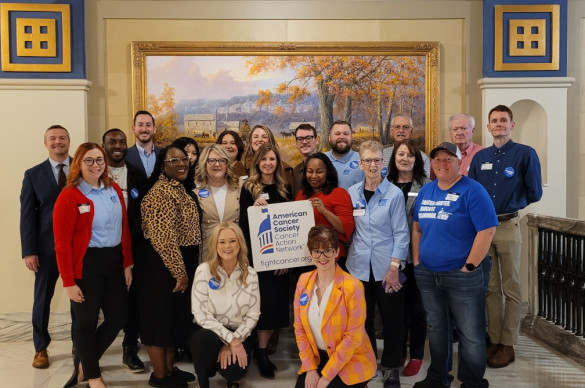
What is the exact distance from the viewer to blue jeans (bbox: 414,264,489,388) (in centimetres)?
337

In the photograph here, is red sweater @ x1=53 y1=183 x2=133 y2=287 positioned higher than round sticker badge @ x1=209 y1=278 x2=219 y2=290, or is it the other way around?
red sweater @ x1=53 y1=183 x2=133 y2=287

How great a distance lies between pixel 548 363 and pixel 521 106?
2.61 metres

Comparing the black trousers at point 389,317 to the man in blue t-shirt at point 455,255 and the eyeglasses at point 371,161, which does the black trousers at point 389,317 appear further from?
the eyeglasses at point 371,161

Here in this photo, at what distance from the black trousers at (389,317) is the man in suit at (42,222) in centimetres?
256

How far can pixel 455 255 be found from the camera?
3338mm

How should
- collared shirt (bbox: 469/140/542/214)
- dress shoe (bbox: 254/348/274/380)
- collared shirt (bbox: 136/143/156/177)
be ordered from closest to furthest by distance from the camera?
dress shoe (bbox: 254/348/274/380) → collared shirt (bbox: 469/140/542/214) → collared shirt (bbox: 136/143/156/177)

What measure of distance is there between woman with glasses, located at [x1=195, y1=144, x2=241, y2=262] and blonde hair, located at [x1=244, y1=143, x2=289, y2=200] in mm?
154

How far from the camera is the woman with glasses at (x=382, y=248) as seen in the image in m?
3.60

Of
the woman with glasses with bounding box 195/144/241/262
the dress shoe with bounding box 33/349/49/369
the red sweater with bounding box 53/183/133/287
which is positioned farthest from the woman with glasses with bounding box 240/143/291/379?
the dress shoe with bounding box 33/349/49/369

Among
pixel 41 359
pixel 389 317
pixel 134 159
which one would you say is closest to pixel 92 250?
pixel 134 159

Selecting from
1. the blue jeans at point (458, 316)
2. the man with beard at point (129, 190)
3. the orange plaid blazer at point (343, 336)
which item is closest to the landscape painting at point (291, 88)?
the man with beard at point (129, 190)

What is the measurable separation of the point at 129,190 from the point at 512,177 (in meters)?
3.01

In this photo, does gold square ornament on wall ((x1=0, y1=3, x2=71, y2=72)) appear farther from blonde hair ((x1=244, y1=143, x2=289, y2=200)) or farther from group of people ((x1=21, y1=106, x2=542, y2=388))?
blonde hair ((x1=244, y1=143, x2=289, y2=200))

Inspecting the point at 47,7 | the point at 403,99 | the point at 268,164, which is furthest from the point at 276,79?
the point at 47,7
